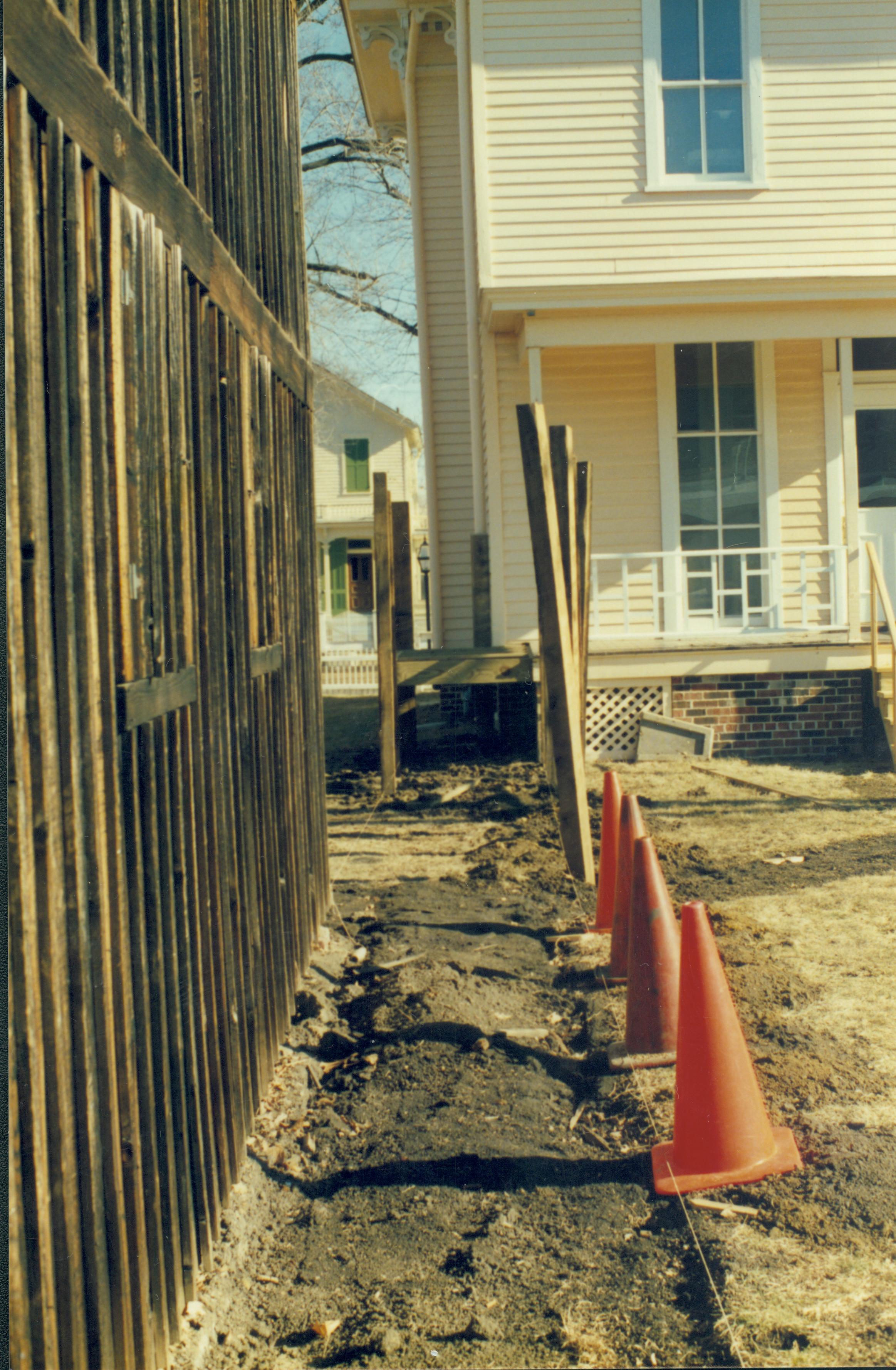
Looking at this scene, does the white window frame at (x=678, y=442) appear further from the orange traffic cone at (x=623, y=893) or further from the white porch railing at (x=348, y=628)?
the white porch railing at (x=348, y=628)

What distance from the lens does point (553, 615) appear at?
5758mm

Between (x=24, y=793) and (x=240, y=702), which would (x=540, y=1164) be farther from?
Result: (x=24, y=793)

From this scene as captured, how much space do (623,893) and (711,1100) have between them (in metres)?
1.84

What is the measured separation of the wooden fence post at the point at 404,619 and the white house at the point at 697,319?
37.3 inches

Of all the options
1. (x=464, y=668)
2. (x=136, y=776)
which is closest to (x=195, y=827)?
(x=136, y=776)

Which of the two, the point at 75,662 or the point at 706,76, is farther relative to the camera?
the point at 706,76

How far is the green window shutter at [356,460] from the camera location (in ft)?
118

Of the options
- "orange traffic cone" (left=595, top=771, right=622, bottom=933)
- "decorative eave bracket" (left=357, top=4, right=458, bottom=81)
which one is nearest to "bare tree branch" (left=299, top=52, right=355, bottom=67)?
"decorative eave bracket" (left=357, top=4, right=458, bottom=81)

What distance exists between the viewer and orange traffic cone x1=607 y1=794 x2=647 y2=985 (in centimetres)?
491

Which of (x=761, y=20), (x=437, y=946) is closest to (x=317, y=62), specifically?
(x=761, y=20)

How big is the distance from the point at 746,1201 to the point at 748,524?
9.49 m

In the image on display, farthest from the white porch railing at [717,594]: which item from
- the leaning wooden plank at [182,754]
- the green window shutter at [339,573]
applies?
the green window shutter at [339,573]

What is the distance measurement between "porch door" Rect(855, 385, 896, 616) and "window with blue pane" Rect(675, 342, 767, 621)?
1.23 meters

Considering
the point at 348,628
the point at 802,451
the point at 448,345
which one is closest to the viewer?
the point at 802,451
